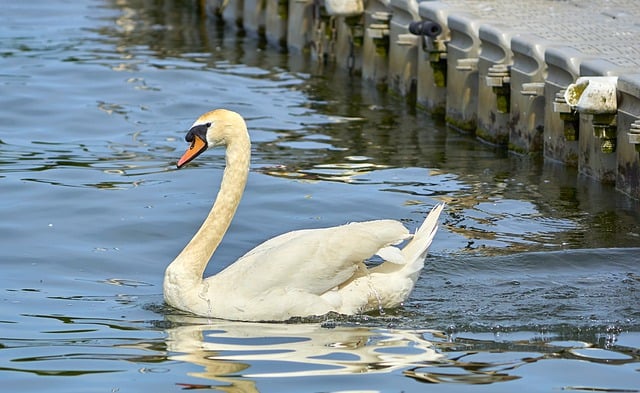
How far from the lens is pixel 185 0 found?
30469mm

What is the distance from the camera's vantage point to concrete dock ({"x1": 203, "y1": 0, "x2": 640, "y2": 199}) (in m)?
12.9

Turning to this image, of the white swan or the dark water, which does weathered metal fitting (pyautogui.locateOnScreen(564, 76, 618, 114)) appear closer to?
the dark water

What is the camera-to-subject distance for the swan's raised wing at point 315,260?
888 cm

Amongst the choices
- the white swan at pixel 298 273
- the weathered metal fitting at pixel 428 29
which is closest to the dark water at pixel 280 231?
the white swan at pixel 298 273

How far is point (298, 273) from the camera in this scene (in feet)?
29.2

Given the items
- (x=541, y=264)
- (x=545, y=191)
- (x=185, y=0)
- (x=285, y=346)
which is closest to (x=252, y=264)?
(x=285, y=346)

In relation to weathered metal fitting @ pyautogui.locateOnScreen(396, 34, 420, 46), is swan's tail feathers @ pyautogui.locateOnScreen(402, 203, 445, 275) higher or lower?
lower

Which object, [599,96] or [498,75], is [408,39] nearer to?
[498,75]

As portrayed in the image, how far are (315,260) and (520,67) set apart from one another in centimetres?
649

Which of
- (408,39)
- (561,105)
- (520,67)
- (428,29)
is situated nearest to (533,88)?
(520,67)

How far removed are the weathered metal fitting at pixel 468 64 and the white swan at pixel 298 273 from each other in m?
6.85

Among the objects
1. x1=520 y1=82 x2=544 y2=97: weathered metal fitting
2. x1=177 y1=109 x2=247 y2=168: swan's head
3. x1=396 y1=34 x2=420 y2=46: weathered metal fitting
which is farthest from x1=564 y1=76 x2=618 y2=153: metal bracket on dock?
x1=396 y1=34 x2=420 y2=46: weathered metal fitting

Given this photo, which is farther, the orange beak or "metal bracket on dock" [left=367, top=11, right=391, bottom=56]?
"metal bracket on dock" [left=367, top=11, right=391, bottom=56]

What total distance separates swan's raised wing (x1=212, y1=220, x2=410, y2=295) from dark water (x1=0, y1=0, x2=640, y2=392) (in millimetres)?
251
